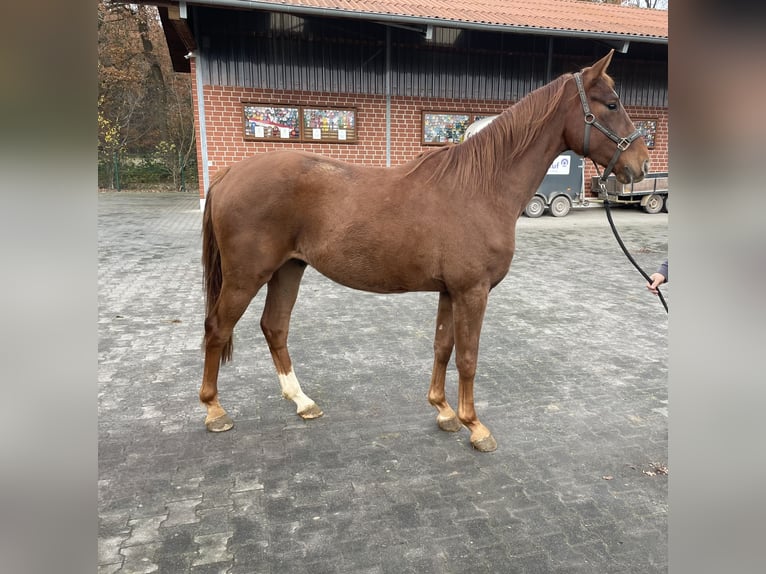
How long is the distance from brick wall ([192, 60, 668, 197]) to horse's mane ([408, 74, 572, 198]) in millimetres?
9456

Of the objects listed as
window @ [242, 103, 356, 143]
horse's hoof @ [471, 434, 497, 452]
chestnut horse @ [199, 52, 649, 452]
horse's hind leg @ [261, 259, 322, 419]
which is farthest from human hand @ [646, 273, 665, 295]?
window @ [242, 103, 356, 143]

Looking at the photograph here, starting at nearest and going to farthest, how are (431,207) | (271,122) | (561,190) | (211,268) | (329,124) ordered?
(431,207)
(211,268)
(271,122)
(329,124)
(561,190)

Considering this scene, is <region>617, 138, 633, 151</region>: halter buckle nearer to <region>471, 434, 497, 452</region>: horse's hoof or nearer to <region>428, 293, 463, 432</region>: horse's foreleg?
<region>428, 293, 463, 432</region>: horse's foreleg

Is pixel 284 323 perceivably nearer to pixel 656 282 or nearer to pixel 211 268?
pixel 211 268

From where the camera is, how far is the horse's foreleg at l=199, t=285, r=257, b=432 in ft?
9.37

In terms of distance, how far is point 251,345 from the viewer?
4.37m

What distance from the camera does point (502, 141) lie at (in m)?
2.71

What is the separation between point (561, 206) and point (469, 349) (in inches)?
466

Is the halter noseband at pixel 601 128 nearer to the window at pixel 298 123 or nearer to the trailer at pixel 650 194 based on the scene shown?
the window at pixel 298 123

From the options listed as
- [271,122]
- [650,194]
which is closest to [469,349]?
[271,122]

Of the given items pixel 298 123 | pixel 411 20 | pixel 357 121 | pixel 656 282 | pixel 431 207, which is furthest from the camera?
pixel 357 121
